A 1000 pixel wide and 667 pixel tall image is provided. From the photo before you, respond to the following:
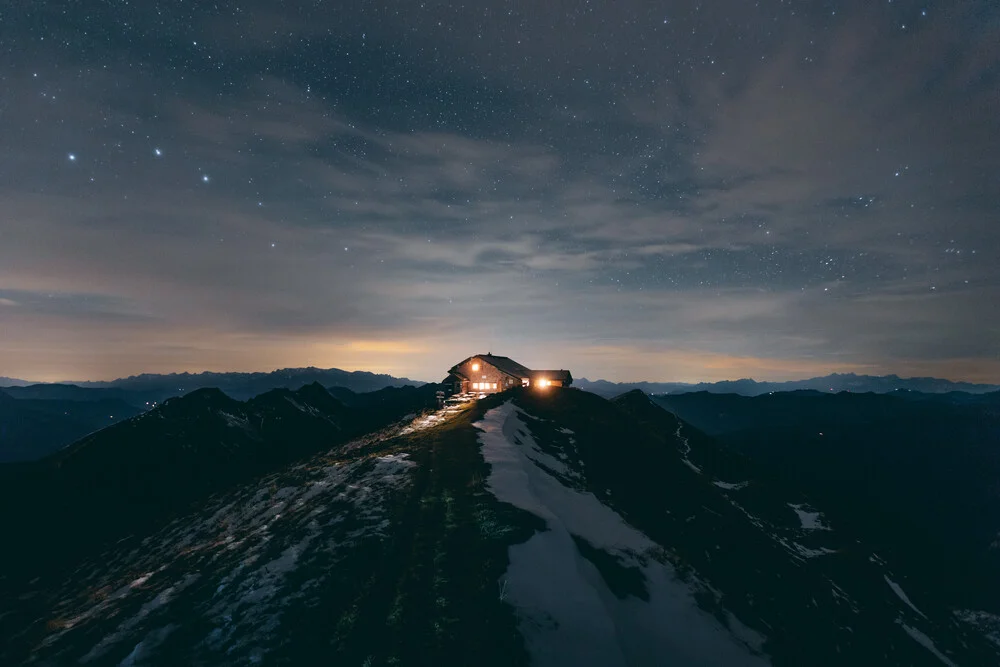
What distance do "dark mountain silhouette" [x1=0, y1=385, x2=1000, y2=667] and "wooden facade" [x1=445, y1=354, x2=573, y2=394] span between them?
52.0 ft

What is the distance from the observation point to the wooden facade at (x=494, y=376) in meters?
82.3

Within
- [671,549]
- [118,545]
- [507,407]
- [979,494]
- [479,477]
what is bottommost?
[979,494]

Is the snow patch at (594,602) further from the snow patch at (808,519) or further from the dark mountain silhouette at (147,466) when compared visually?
the dark mountain silhouette at (147,466)

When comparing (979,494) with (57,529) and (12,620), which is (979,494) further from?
(57,529)

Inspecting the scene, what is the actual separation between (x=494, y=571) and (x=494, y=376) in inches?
2389

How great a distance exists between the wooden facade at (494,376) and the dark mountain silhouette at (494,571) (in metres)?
15.8

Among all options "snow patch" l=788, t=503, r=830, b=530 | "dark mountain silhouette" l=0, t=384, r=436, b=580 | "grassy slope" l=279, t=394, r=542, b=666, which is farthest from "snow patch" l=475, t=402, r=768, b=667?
"dark mountain silhouette" l=0, t=384, r=436, b=580

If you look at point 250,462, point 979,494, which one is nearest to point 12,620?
point 250,462

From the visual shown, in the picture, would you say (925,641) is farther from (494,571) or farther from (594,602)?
(494,571)

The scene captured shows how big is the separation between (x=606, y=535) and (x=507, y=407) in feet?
91.8

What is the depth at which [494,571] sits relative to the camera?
22719 millimetres

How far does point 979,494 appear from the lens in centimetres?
18438

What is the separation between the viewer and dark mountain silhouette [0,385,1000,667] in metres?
19.8

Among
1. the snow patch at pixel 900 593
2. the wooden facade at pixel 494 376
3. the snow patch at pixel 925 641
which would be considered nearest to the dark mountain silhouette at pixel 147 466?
the wooden facade at pixel 494 376
